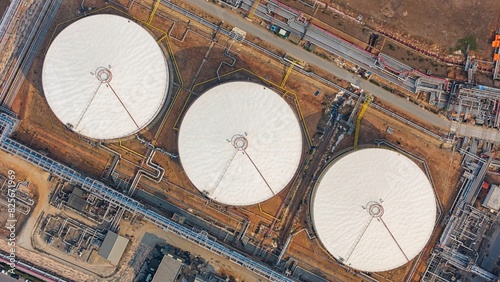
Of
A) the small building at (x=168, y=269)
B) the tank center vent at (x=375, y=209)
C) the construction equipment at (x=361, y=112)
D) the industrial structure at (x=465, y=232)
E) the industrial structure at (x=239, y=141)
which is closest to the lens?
the industrial structure at (x=239, y=141)

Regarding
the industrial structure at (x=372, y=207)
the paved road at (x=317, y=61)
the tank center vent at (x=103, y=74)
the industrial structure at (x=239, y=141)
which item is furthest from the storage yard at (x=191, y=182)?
the tank center vent at (x=103, y=74)

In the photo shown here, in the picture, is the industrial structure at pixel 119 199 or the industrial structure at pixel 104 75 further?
the industrial structure at pixel 119 199

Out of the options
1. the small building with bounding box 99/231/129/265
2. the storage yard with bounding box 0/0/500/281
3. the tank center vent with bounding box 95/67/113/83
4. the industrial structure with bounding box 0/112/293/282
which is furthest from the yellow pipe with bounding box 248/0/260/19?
the small building with bounding box 99/231/129/265

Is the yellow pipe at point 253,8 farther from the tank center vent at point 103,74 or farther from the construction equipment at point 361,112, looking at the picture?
the tank center vent at point 103,74

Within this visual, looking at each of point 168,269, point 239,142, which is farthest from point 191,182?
point 168,269

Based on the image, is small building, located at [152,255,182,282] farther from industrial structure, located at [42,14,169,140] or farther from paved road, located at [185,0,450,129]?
paved road, located at [185,0,450,129]

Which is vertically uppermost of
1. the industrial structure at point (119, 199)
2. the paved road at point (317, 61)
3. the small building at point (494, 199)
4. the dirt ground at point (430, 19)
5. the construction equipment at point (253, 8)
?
the dirt ground at point (430, 19)
